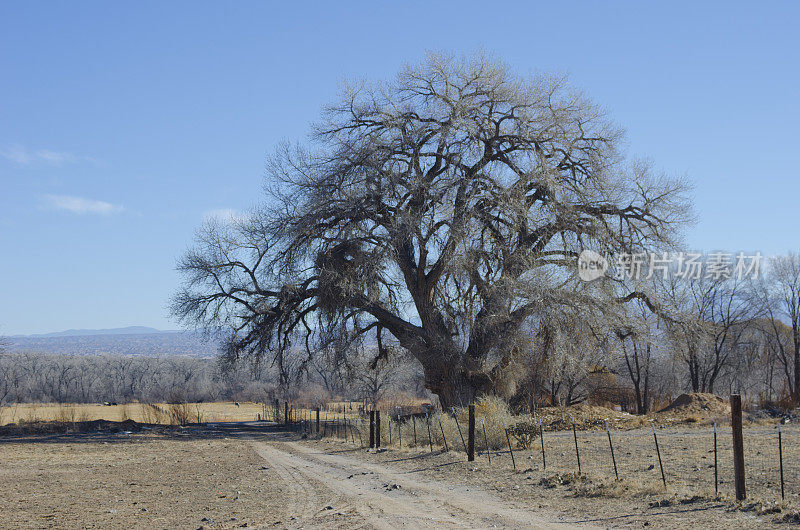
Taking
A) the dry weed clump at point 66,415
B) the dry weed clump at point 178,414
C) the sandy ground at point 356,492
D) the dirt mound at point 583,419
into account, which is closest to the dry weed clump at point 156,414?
the dry weed clump at point 178,414

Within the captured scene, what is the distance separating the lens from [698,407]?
29219 millimetres

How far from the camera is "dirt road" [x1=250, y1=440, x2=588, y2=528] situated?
925 cm

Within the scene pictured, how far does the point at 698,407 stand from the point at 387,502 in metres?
22.8

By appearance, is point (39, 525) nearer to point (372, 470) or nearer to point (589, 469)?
point (372, 470)

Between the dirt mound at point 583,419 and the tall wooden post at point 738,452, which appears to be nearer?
the tall wooden post at point 738,452

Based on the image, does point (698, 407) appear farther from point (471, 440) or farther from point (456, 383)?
point (471, 440)

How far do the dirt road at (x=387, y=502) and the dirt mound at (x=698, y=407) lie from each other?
17.8 meters

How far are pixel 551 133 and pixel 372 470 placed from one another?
16.0 metres

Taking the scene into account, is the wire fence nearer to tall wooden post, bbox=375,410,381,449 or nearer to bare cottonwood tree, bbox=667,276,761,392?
tall wooden post, bbox=375,410,381,449

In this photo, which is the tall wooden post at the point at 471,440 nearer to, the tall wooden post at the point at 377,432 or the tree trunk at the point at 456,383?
the tall wooden post at the point at 377,432

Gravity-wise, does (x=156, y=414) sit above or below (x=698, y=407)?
below

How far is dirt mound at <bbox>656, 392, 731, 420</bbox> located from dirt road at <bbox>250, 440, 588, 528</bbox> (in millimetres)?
17764

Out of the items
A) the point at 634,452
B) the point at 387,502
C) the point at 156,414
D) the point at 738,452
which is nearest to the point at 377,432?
the point at 634,452

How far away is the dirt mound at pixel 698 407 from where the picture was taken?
28.3 metres
